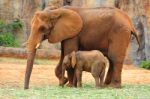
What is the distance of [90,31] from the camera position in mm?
14406

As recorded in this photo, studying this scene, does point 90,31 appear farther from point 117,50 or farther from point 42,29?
point 42,29

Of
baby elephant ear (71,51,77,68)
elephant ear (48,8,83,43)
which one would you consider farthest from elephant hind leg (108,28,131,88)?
baby elephant ear (71,51,77,68)

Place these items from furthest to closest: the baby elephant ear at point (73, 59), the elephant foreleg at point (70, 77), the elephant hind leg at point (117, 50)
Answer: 1. the elephant hind leg at point (117, 50)
2. the elephant foreleg at point (70, 77)
3. the baby elephant ear at point (73, 59)

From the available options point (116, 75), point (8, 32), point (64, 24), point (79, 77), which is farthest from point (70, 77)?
point (8, 32)

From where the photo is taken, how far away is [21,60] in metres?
25.2

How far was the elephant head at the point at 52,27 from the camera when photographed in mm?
13883

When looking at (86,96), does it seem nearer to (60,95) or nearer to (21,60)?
(60,95)

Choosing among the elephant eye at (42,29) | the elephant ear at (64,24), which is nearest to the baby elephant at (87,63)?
the elephant ear at (64,24)

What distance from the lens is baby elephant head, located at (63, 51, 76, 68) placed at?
1374cm

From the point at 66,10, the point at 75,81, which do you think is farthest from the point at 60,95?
the point at 66,10

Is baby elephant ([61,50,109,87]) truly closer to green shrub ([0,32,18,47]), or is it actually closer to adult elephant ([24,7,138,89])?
adult elephant ([24,7,138,89])

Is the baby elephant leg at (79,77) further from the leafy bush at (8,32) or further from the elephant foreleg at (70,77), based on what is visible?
the leafy bush at (8,32)

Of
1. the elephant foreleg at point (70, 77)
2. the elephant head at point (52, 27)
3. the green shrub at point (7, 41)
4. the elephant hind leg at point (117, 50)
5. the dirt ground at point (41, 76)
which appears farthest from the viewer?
the green shrub at point (7, 41)

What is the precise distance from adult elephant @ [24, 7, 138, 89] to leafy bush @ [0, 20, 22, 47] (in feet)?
50.4
